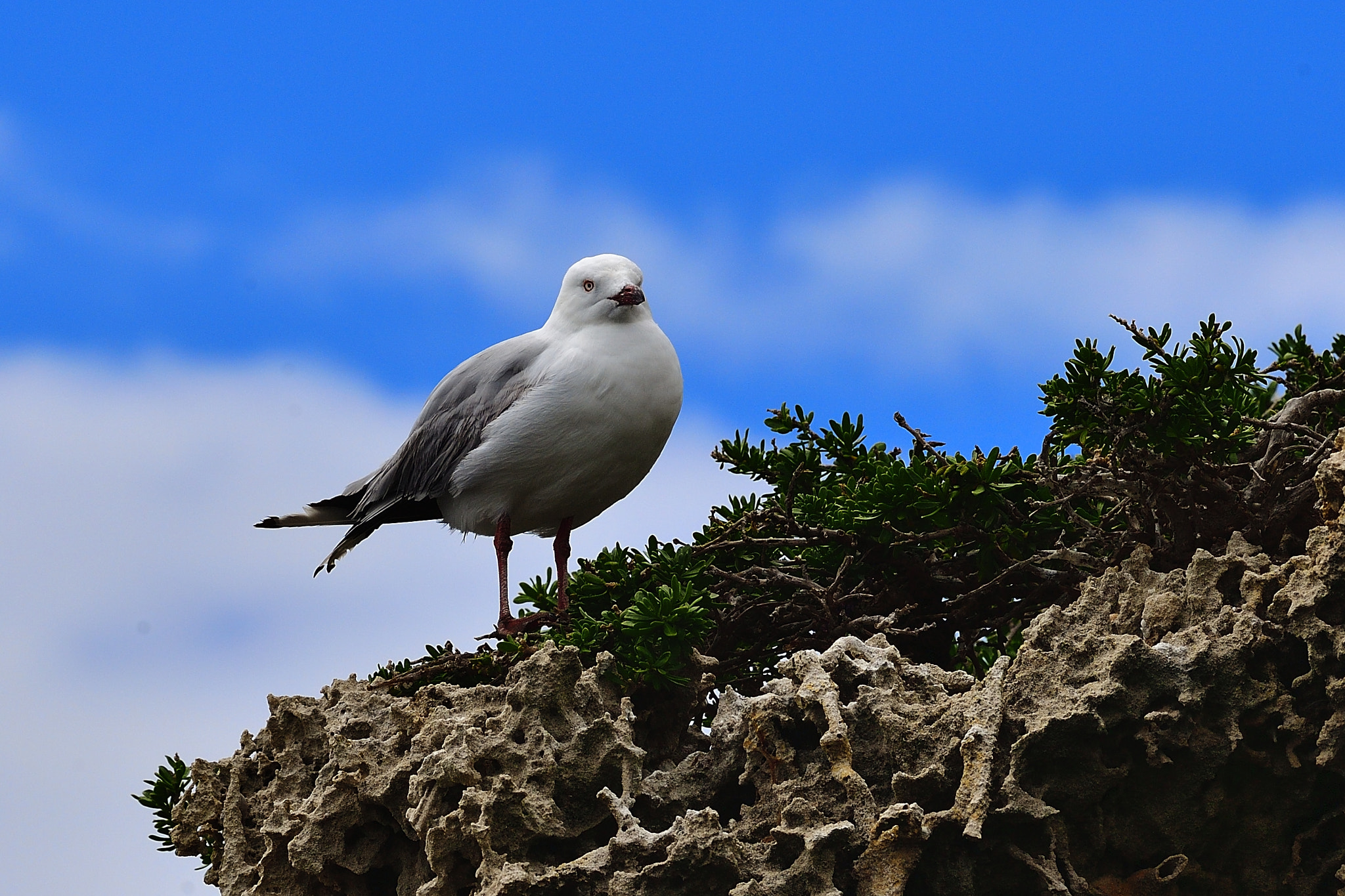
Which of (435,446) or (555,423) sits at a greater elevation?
(435,446)

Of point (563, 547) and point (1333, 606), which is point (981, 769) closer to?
point (1333, 606)

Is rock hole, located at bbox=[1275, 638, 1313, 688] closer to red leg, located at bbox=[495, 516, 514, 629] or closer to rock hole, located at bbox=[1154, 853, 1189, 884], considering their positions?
rock hole, located at bbox=[1154, 853, 1189, 884]

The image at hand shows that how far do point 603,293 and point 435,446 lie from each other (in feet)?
4.06

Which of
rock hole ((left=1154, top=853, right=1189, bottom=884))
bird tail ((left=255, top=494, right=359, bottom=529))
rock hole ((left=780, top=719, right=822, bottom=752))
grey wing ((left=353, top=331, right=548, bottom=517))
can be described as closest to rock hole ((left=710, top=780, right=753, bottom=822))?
rock hole ((left=780, top=719, right=822, bottom=752))

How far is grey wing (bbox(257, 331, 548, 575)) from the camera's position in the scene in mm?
6520

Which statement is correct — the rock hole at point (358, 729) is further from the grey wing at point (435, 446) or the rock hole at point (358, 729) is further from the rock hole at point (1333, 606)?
the rock hole at point (1333, 606)

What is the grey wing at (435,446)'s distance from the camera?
6.52 m

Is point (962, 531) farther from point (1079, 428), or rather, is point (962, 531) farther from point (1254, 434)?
point (1254, 434)

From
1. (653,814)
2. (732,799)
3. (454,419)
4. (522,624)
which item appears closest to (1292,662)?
(732,799)

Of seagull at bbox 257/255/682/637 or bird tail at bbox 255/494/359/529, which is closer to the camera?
seagull at bbox 257/255/682/637

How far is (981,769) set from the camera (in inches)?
159

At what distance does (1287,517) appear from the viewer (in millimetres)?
4820

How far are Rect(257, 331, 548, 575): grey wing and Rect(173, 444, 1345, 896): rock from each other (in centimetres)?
202

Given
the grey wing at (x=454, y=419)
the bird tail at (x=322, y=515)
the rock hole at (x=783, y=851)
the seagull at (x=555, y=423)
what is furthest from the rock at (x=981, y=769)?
the bird tail at (x=322, y=515)
